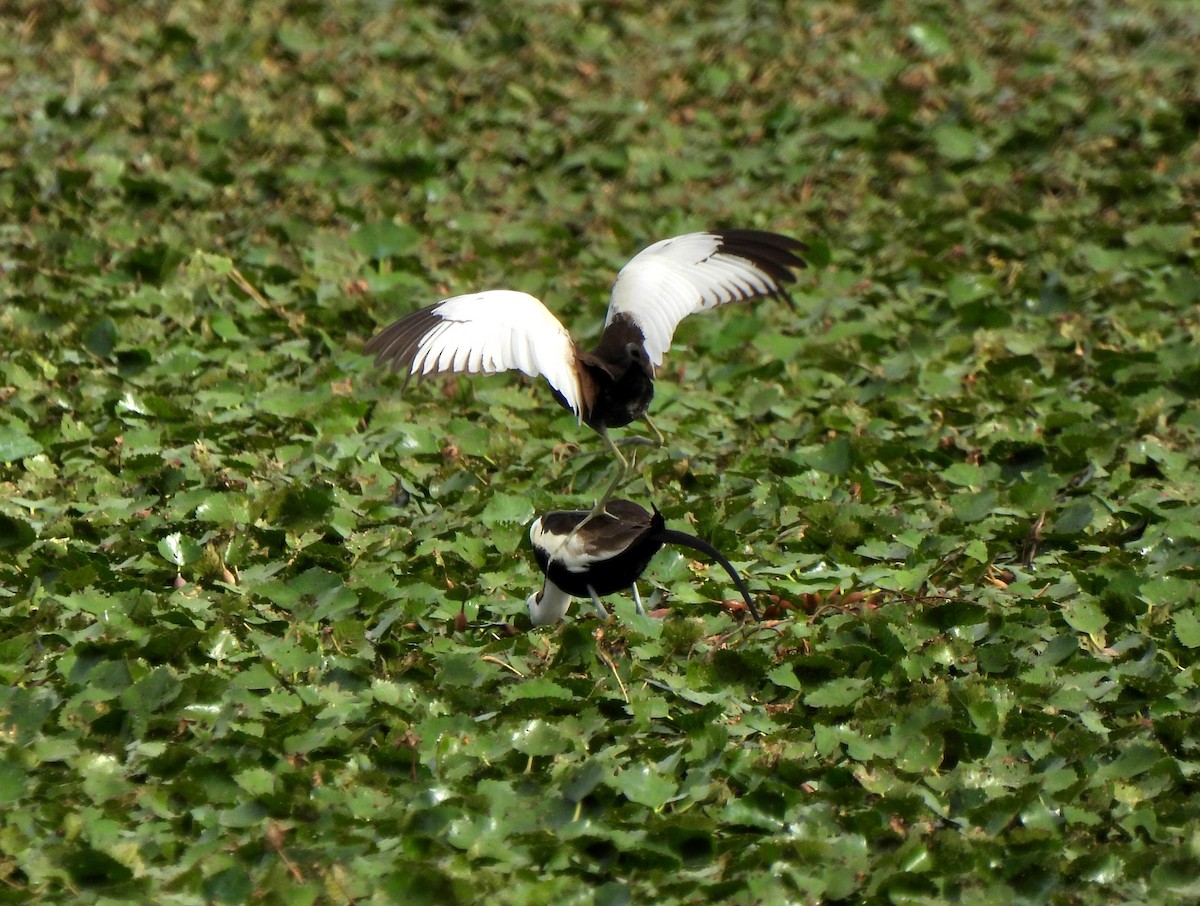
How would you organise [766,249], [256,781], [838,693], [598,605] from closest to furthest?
[256,781] → [838,693] → [598,605] → [766,249]

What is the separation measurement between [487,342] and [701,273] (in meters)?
0.96

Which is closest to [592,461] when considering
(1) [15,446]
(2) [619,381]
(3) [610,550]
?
(3) [610,550]

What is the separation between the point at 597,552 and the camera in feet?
15.8

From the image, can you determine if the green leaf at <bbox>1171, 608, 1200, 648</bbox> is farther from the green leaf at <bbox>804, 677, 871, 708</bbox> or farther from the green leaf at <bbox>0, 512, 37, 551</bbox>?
the green leaf at <bbox>0, 512, 37, 551</bbox>

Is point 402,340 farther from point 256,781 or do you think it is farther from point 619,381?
point 256,781

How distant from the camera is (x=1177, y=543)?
544 centimetres

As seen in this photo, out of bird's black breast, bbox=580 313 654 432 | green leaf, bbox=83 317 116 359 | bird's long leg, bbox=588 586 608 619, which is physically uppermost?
bird's black breast, bbox=580 313 654 432

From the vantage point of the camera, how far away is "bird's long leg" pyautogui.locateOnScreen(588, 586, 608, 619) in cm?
493

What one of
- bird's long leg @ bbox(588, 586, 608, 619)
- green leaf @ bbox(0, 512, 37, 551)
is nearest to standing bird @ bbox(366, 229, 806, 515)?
bird's long leg @ bbox(588, 586, 608, 619)

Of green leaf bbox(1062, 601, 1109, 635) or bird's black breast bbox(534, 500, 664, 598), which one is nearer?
bird's black breast bbox(534, 500, 664, 598)

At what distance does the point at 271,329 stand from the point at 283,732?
2792 mm

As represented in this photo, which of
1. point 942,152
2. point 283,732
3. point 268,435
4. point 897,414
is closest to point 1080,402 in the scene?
point 897,414

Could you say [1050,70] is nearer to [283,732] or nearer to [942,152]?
[942,152]

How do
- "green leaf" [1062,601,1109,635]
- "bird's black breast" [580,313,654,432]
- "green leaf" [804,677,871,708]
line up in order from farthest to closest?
1. "green leaf" [1062,601,1109,635]
2. "bird's black breast" [580,313,654,432]
3. "green leaf" [804,677,871,708]
